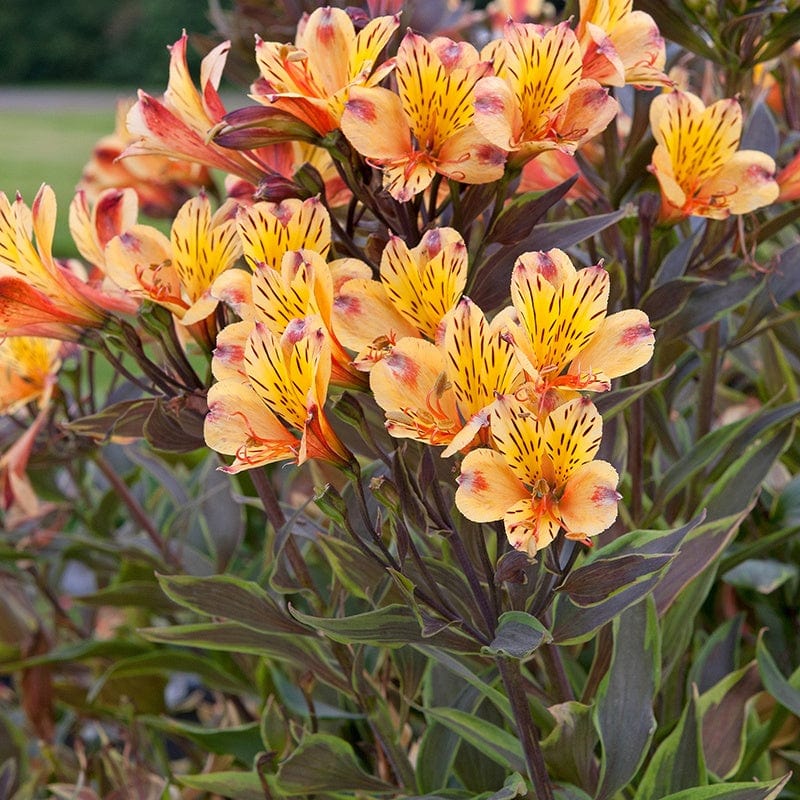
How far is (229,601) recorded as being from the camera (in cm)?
62

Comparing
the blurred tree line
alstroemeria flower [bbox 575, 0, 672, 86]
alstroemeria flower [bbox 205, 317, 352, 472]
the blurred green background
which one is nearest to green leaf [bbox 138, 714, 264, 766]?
alstroemeria flower [bbox 205, 317, 352, 472]

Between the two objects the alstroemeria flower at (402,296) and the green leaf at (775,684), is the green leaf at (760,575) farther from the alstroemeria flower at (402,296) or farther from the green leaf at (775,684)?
the alstroemeria flower at (402,296)

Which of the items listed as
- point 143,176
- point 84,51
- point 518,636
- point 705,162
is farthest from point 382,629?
point 84,51

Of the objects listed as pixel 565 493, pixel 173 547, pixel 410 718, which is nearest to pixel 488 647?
pixel 565 493

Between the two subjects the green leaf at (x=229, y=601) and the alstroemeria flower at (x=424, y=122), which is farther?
the green leaf at (x=229, y=601)

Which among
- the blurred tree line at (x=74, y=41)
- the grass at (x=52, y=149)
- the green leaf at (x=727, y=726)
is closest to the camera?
the green leaf at (x=727, y=726)

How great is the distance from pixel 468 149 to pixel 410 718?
20.8 inches

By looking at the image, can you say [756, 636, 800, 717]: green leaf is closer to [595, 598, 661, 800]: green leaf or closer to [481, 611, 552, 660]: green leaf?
[595, 598, 661, 800]: green leaf

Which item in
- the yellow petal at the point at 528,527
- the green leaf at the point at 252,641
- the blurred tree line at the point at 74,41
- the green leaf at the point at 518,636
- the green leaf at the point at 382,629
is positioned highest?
the yellow petal at the point at 528,527

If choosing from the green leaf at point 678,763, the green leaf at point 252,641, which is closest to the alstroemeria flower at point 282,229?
the green leaf at point 252,641

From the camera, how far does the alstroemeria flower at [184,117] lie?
0.56 meters

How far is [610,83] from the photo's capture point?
0.53 m

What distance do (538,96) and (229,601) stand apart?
31cm

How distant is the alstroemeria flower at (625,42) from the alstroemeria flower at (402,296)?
0.13m
